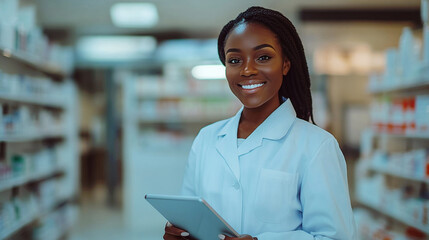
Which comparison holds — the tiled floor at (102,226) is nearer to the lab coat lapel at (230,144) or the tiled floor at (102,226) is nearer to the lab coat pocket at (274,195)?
the lab coat lapel at (230,144)

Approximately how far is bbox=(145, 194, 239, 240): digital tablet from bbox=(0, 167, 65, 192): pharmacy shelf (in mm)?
1773

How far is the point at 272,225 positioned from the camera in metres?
1.32

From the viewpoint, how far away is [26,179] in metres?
3.32

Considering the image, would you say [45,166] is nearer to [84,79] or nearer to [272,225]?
[272,225]

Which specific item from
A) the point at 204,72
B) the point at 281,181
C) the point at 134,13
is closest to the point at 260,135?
the point at 281,181

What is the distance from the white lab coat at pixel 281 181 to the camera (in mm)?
1238

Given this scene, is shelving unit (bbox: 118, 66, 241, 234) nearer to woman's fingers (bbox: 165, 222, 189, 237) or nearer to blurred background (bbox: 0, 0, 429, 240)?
blurred background (bbox: 0, 0, 429, 240)

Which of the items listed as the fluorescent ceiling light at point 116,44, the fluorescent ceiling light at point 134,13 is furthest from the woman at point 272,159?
the fluorescent ceiling light at point 116,44

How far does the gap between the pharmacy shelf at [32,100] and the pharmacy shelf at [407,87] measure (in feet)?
9.66

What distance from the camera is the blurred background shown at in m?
3.18

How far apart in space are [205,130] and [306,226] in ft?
1.76

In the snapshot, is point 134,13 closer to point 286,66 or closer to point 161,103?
point 161,103

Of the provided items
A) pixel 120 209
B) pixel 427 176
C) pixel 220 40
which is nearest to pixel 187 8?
pixel 120 209

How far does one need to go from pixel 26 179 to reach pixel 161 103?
2.69 meters
